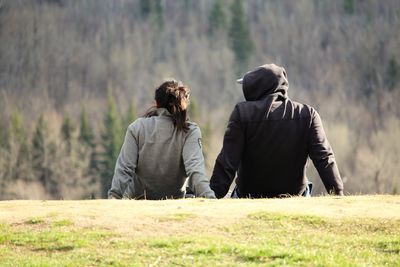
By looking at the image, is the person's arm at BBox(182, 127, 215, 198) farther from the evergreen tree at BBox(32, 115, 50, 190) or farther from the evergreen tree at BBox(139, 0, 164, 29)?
the evergreen tree at BBox(139, 0, 164, 29)

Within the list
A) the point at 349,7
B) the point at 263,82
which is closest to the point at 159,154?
the point at 263,82

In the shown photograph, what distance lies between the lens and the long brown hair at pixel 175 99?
33.7 feet

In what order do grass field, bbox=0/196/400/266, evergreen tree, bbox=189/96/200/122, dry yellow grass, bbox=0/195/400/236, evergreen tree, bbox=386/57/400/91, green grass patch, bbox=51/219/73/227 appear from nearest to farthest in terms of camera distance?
grass field, bbox=0/196/400/266 < dry yellow grass, bbox=0/195/400/236 < green grass patch, bbox=51/219/73/227 < evergreen tree, bbox=189/96/200/122 < evergreen tree, bbox=386/57/400/91

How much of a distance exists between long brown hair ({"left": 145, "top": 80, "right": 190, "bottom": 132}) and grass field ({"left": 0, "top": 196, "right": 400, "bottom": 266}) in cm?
92

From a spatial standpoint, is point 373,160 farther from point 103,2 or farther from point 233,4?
point 103,2

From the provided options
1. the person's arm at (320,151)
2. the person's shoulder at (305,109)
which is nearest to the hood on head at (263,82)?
the person's shoulder at (305,109)

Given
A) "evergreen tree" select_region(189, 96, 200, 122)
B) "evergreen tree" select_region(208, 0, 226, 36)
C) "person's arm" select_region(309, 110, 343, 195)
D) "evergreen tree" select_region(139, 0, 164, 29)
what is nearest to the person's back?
"person's arm" select_region(309, 110, 343, 195)

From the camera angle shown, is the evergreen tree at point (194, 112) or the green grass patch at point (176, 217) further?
the evergreen tree at point (194, 112)

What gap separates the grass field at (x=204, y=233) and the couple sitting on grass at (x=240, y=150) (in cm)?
42

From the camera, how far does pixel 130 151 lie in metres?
10.5

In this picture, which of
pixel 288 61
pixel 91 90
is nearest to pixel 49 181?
pixel 91 90

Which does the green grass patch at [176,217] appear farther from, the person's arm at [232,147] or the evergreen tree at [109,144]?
the evergreen tree at [109,144]

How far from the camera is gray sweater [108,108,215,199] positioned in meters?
10.3

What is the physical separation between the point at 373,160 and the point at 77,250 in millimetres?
78292
